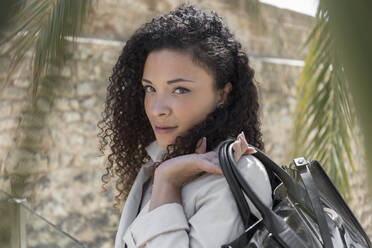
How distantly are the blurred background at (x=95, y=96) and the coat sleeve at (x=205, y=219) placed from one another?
0.24 m

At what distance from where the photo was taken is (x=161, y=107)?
127cm

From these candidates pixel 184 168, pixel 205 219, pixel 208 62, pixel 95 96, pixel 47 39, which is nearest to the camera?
pixel 47 39

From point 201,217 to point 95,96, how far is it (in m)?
3.32

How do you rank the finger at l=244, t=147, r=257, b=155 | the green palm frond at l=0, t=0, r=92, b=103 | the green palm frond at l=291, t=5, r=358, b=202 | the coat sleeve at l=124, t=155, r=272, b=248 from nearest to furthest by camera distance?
the green palm frond at l=0, t=0, r=92, b=103, the coat sleeve at l=124, t=155, r=272, b=248, the finger at l=244, t=147, r=257, b=155, the green palm frond at l=291, t=5, r=358, b=202

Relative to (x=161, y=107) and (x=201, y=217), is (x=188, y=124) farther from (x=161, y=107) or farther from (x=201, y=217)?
(x=201, y=217)

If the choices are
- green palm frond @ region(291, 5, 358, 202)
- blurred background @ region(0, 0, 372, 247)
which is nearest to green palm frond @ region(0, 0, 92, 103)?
blurred background @ region(0, 0, 372, 247)

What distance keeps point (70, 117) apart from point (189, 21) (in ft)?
9.65

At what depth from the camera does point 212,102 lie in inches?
50.9

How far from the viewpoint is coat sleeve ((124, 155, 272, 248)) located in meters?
1.00

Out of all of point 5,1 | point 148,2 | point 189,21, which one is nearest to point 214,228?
point 189,21

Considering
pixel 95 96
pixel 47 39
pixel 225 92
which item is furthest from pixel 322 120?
pixel 95 96

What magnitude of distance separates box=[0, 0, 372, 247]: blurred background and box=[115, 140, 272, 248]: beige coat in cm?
24

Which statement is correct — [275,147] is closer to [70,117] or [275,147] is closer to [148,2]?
[148,2]

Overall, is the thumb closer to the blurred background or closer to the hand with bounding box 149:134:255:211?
the hand with bounding box 149:134:255:211
